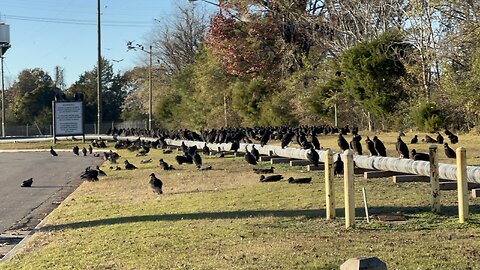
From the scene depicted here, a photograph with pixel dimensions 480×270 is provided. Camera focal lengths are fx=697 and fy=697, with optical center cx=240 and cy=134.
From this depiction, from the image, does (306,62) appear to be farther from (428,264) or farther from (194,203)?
(428,264)

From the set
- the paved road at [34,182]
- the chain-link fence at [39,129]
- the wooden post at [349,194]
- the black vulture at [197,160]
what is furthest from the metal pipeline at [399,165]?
the chain-link fence at [39,129]

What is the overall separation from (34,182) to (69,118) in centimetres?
2718

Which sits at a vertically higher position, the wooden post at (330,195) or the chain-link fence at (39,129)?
the chain-link fence at (39,129)

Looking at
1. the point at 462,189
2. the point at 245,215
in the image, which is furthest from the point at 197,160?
the point at 462,189

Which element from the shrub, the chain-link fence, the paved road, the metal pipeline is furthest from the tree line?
the paved road

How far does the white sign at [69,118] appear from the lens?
159 feet

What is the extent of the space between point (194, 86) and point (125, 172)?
1885 inches

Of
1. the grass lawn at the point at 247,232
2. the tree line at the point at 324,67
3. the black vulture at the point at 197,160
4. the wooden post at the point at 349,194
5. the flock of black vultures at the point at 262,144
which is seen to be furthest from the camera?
the tree line at the point at 324,67

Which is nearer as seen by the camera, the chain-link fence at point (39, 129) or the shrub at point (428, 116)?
the shrub at point (428, 116)

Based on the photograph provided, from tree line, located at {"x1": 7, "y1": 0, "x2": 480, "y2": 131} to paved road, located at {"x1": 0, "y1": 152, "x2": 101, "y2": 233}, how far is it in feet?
55.3

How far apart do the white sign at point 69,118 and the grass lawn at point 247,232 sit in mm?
32911

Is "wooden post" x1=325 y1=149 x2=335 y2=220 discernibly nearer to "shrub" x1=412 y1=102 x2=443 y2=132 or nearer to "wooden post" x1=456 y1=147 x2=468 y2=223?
"wooden post" x1=456 y1=147 x2=468 y2=223

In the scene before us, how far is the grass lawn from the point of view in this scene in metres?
7.85

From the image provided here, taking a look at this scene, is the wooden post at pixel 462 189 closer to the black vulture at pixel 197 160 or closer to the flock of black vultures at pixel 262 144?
the flock of black vultures at pixel 262 144
